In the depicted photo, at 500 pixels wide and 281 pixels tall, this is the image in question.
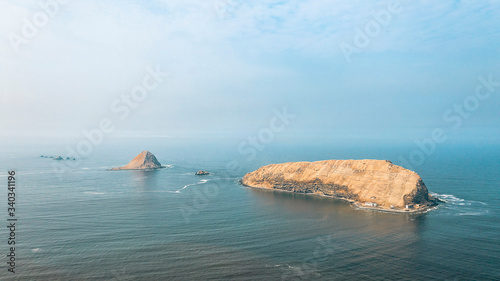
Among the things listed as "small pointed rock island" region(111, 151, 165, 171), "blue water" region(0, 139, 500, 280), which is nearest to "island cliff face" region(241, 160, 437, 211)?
"blue water" region(0, 139, 500, 280)

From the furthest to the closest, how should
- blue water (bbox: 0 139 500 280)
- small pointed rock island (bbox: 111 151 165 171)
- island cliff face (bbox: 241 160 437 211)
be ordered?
small pointed rock island (bbox: 111 151 165 171)
island cliff face (bbox: 241 160 437 211)
blue water (bbox: 0 139 500 280)

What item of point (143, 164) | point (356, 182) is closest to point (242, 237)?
point (356, 182)

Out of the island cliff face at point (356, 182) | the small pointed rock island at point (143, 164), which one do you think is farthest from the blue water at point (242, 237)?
the small pointed rock island at point (143, 164)

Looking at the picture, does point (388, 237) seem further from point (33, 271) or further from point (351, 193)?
point (33, 271)

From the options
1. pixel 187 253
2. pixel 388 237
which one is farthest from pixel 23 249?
pixel 388 237

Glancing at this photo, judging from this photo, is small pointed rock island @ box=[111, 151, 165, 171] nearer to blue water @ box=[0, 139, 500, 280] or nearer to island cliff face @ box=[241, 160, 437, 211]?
blue water @ box=[0, 139, 500, 280]

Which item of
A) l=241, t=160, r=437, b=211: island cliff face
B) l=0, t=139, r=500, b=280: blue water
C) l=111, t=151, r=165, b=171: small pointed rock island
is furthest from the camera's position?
l=111, t=151, r=165, b=171: small pointed rock island
